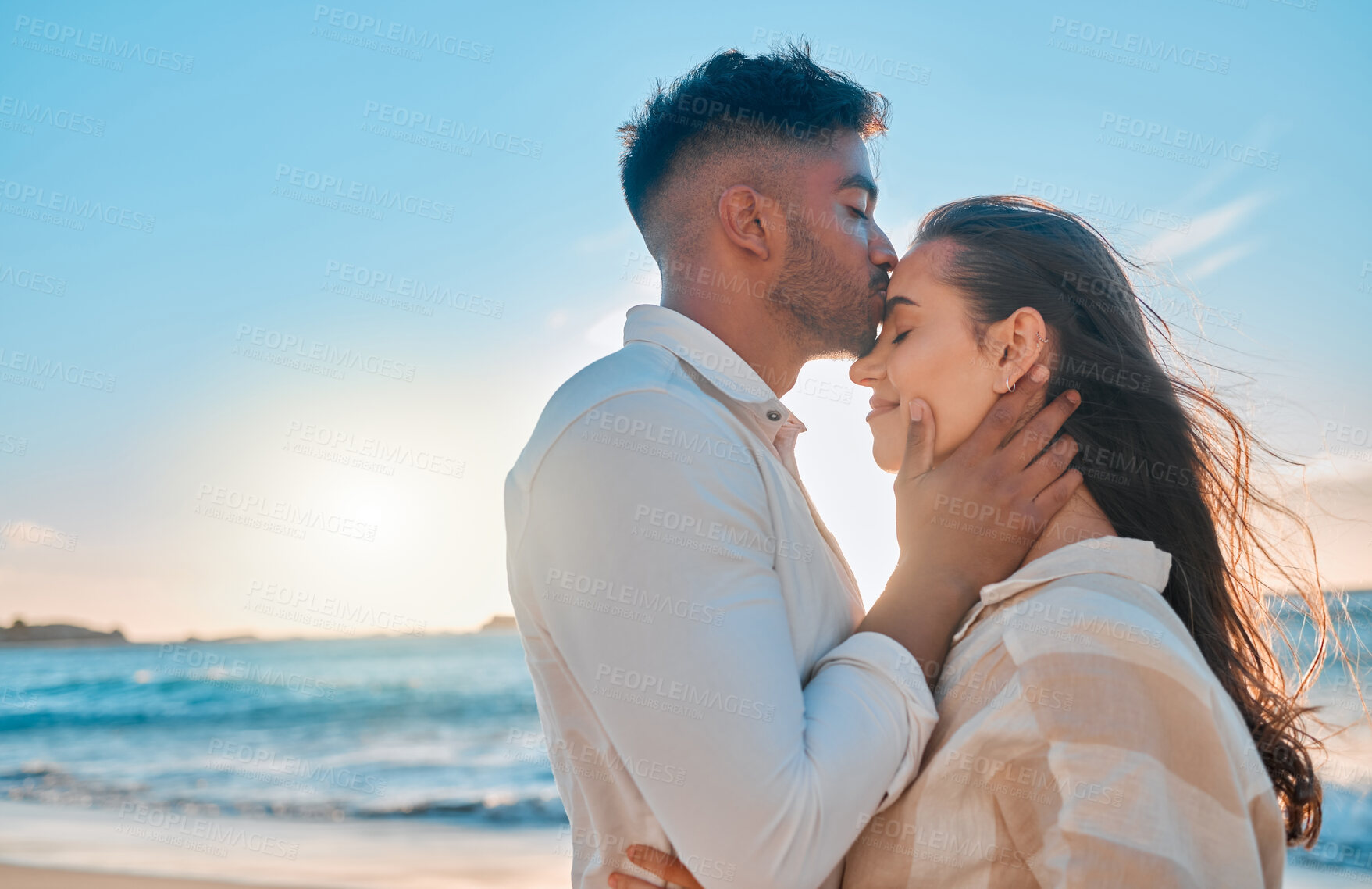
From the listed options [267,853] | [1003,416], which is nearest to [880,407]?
[1003,416]

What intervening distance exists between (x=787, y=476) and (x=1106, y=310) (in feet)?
3.24

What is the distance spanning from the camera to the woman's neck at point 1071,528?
2.12 m

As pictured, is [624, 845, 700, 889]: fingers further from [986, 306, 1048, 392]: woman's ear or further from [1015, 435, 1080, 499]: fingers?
[986, 306, 1048, 392]: woman's ear

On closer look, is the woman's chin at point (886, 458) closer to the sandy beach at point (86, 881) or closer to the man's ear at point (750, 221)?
the man's ear at point (750, 221)

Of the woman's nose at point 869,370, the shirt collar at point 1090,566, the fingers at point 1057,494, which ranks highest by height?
the woman's nose at point 869,370

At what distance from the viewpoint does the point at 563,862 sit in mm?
7191

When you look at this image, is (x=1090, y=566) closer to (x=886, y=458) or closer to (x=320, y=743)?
(x=886, y=458)

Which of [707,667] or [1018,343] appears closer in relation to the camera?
[707,667]

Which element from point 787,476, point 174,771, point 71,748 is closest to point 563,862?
point 787,476

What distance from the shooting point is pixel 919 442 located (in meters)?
2.42

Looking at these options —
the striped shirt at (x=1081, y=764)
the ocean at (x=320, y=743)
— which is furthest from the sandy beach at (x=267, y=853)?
the striped shirt at (x=1081, y=764)

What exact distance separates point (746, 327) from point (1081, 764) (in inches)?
56.4

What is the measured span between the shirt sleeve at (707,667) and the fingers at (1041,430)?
66 cm

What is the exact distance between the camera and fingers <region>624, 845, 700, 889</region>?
1.79 m
